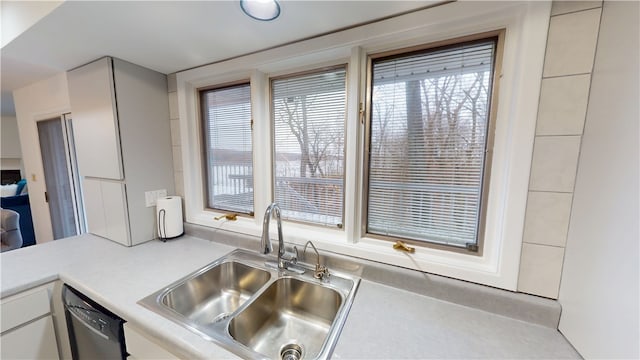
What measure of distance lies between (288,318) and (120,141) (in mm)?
1411

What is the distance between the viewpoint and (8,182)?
4.97m

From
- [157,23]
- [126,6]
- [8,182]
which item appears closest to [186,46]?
[157,23]

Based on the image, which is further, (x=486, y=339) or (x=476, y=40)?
(x=476, y=40)

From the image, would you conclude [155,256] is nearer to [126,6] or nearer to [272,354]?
[272,354]

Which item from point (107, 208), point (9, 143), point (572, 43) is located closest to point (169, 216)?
point (107, 208)

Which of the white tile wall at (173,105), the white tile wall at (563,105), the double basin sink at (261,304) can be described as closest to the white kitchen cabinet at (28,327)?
the double basin sink at (261,304)

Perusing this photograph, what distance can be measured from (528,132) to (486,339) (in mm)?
715

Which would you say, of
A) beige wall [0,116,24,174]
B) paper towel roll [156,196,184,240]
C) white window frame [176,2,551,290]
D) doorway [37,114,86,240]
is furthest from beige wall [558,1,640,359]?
beige wall [0,116,24,174]

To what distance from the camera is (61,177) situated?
214cm

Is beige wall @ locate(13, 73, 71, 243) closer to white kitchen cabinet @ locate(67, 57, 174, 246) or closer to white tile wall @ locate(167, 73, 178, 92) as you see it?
white kitchen cabinet @ locate(67, 57, 174, 246)

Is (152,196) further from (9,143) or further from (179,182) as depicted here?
(9,143)

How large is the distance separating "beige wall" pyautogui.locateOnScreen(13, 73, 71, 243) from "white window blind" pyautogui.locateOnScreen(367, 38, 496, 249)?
242cm

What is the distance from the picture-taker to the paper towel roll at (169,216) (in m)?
1.46

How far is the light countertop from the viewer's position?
68 cm
